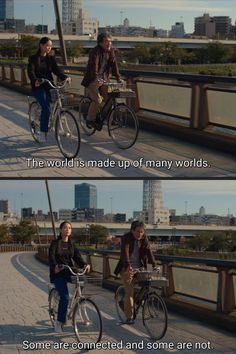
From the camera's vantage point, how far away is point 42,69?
12.7 meters

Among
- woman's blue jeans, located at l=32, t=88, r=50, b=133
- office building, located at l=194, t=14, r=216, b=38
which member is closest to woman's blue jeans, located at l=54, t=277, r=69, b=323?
woman's blue jeans, located at l=32, t=88, r=50, b=133

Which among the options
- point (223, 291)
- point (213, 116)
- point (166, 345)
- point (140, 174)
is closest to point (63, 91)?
point (140, 174)

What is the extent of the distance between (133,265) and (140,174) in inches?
69.1

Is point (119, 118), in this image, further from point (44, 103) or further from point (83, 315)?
point (83, 315)

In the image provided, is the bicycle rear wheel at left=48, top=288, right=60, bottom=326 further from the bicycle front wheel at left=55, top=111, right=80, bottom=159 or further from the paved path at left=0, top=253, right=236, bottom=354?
the bicycle front wheel at left=55, top=111, right=80, bottom=159

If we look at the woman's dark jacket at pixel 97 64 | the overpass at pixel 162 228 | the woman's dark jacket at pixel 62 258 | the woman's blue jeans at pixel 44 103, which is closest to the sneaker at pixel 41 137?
the woman's blue jeans at pixel 44 103

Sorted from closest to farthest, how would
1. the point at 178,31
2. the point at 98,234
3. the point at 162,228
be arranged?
the point at 162,228 → the point at 98,234 → the point at 178,31

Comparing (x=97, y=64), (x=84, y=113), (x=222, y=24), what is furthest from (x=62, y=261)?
(x=222, y=24)

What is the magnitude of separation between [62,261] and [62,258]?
1.6 inches

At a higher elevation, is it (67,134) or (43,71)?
(43,71)

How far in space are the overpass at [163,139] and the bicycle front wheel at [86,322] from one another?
2746 millimetres

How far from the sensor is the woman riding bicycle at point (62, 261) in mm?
9797

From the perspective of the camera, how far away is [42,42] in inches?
490

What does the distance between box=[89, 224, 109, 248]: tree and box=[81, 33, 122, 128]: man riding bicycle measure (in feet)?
64.4
